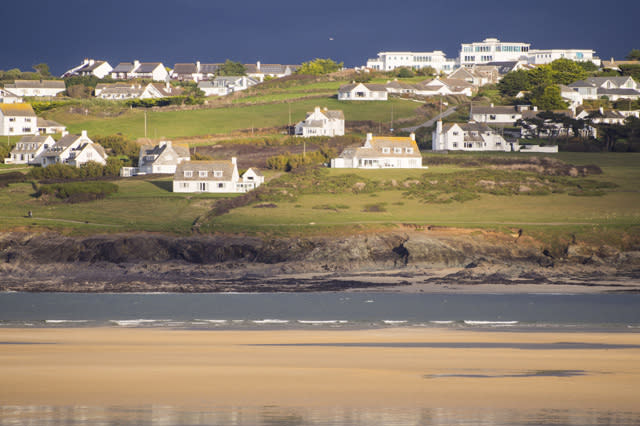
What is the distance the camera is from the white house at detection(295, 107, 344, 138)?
106750 millimetres

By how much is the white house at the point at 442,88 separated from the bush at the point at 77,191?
7615cm

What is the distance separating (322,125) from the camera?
107312 mm

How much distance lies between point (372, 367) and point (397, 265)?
1170 inches

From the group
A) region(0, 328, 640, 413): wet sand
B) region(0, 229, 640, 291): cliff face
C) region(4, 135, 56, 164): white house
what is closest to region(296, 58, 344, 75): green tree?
region(4, 135, 56, 164): white house

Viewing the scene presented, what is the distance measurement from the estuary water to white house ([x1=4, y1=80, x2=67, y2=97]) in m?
126

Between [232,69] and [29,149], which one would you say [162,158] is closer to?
[29,149]

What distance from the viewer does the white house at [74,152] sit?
90.2 meters

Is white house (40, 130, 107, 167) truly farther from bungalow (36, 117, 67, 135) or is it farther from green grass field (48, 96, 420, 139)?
bungalow (36, 117, 67, 135)

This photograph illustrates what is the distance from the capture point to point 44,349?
81.0 feet

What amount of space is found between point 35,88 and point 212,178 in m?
97.8

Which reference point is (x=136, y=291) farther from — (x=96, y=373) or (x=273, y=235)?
(x=96, y=373)

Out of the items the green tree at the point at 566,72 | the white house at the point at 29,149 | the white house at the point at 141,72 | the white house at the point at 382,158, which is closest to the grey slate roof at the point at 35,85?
the white house at the point at 141,72

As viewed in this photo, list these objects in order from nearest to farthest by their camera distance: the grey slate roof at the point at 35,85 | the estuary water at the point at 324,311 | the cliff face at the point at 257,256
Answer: the estuary water at the point at 324,311 < the cliff face at the point at 257,256 < the grey slate roof at the point at 35,85

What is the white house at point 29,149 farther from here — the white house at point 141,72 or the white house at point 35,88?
the white house at point 141,72
